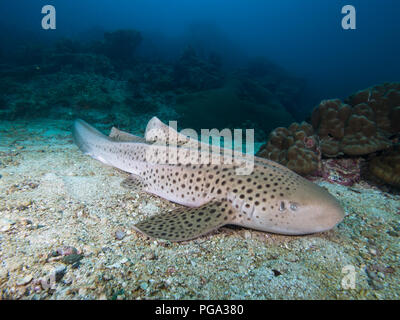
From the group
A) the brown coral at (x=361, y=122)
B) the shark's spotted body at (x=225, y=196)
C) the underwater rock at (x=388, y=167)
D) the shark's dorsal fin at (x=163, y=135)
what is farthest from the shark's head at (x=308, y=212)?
the brown coral at (x=361, y=122)

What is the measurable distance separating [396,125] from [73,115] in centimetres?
1282

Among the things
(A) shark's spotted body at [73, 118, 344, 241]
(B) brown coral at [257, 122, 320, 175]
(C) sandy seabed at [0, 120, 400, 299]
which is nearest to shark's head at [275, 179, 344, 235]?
(A) shark's spotted body at [73, 118, 344, 241]

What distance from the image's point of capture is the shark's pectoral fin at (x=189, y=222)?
8.63 ft

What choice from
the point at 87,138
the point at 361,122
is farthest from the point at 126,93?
the point at 361,122

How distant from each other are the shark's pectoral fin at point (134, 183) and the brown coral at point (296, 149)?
3297 millimetres

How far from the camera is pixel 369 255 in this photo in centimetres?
259

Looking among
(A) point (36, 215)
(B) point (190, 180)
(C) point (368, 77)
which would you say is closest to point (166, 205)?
(B) point (190, 180)

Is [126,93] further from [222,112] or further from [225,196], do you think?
[225,196]

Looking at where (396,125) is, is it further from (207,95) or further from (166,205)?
(207,95)

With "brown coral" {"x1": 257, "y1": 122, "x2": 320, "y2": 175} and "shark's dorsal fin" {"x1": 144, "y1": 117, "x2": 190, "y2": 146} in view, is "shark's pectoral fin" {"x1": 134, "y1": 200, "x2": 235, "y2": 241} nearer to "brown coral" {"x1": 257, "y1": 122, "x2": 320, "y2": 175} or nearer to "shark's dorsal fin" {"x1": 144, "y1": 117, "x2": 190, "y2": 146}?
"shark's dorsal fin" {"x1": 144, "y1": 117, "x2": 190, "y2": 146}

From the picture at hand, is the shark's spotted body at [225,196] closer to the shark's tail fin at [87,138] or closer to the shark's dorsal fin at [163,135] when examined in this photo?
the shark's dorsal fin at [163,135]

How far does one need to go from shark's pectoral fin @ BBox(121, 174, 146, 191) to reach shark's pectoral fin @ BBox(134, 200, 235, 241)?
1.06m

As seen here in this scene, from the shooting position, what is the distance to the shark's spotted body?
2646 millimetres

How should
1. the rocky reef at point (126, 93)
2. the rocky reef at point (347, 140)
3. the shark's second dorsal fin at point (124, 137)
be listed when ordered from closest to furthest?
the rocky reef at point (347, 140) → the shark's second dorsal fin at point (124, 137) → the rocky reef at point (126, 93)
